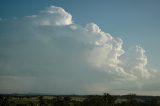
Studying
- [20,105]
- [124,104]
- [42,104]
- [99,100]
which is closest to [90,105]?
[99,100]

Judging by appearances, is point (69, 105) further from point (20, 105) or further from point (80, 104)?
point (20, 105)

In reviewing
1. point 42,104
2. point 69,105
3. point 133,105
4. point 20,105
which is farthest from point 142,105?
point 20,105

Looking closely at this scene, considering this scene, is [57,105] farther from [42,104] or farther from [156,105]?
[156,105]

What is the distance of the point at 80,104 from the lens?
181125 mm

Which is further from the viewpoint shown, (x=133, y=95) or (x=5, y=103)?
(x=133, y=95)

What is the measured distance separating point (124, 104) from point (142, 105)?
1223cm

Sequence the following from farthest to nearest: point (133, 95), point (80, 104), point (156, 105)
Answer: point (133, 95), point (80, 104), point (156, 105)

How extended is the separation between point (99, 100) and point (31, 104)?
45595mm

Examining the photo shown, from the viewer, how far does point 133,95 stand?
198m

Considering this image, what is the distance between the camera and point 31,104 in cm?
18425

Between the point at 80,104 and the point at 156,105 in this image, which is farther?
the point at 80,104

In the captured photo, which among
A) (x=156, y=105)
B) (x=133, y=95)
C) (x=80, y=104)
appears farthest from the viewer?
(x=133, y=95)

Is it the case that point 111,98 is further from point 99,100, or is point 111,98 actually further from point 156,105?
point 156,105

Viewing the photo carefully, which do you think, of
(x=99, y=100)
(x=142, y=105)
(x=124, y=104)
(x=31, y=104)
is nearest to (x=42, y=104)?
(x=31, y=104)
